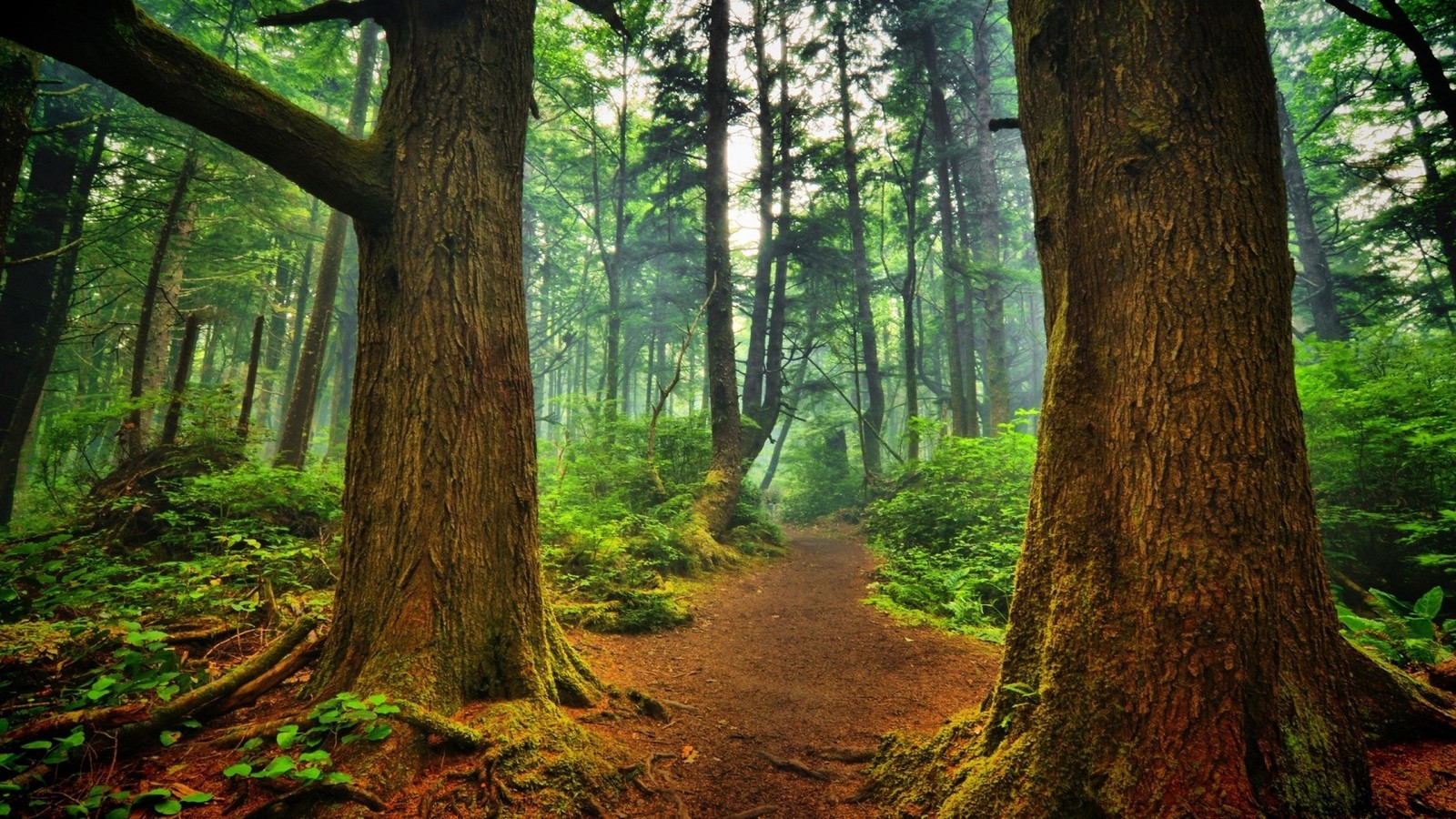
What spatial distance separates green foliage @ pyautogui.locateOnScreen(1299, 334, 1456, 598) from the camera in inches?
231

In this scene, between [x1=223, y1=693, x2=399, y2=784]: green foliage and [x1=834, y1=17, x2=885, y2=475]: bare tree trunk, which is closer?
[x1=223, y1=693, x2=399, y2=784]: green foliage

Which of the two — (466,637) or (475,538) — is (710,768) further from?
(475,538)

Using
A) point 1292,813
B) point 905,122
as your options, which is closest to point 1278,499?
point 1292,813

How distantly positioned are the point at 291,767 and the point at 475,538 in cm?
126

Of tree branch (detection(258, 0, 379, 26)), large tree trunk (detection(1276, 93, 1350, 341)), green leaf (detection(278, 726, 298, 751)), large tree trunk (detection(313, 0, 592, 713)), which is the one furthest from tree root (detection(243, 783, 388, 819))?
large tree trunk (detection(1276, 93, 1350, 341))

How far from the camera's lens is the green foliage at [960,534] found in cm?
654

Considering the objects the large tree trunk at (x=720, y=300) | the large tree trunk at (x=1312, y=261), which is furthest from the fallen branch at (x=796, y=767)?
the large tree trunk at (x=1312, y=261)

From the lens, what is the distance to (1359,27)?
419 inches

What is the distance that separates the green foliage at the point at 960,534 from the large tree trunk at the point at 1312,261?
10.3 metres

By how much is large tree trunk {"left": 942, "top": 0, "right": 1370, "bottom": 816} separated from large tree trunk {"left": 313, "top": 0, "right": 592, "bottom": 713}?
2.65 metres

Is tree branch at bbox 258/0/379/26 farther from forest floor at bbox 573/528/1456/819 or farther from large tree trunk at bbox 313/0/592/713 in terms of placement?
forest floor at bbox 573/528/1456/819

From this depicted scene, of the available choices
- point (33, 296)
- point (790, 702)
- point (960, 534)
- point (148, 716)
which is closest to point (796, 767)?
point (790, 702)

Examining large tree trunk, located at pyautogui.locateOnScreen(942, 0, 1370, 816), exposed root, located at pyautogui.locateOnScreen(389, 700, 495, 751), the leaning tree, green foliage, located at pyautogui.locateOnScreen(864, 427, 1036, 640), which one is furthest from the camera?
green foliage, located at pyautogui.locateOnScreen(864, 427, 1036, 640)

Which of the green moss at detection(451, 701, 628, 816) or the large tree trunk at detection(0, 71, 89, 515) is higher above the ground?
the large tree trunk at detection(0, 71, 89, 515)
